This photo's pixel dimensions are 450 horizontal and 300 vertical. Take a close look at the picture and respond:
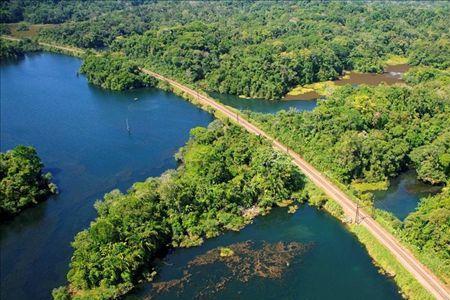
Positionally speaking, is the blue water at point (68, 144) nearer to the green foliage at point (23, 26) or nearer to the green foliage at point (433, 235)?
the green foliage at point (433, 235)

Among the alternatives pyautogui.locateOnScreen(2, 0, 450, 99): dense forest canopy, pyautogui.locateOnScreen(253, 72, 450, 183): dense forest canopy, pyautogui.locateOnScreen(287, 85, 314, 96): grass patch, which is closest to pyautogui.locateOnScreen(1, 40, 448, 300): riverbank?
pyautogui.locateOnScreen(253, 72, 450, 183): dense forest canopy

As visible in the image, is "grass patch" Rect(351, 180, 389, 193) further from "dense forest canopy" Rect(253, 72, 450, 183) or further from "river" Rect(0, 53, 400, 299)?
"river" Rect(0, 53, 400, 299)

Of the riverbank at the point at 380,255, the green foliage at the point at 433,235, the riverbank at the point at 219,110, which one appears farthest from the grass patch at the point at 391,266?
the riverbank at the point at 219,110

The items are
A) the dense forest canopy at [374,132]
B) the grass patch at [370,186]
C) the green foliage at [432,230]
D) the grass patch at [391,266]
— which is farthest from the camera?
the dense forest canopy at [374,132]

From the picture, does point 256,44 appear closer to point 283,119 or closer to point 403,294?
point 283,119

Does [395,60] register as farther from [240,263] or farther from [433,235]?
[240,263]
